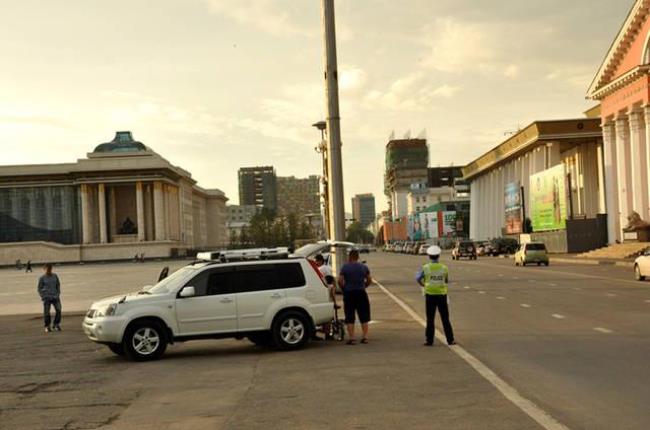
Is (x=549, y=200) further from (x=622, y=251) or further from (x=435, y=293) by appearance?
(x=435, y=293)

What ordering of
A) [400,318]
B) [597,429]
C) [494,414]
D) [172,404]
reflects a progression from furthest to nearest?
1. [400,318]
2. [172,404]
3. [494,414]
4. [597,429]

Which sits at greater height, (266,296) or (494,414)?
(266,296)

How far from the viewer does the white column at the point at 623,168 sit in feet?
209

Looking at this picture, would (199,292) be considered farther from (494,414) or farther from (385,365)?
(494,414)

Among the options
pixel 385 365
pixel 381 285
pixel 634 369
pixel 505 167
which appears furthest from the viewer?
pixel 505 167

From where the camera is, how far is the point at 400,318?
2027 centimetres

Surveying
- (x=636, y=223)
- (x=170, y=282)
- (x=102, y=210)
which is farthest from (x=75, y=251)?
(x=170, y=282)

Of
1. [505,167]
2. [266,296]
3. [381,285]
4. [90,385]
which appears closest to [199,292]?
[266,296]

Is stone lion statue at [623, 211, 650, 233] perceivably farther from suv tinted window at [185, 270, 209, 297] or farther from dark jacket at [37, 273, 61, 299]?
suv tinted window at [185, 270, 209, 297]

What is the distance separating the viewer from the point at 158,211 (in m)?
148

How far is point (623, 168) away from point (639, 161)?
2779mm

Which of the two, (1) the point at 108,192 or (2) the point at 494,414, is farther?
(1) the point at 108,192

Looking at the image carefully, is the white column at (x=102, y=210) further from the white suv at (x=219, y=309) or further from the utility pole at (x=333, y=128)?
the white suv at (x=219, y=309)

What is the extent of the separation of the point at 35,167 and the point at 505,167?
81.0 meters
